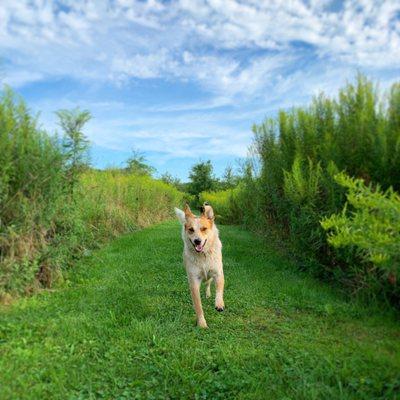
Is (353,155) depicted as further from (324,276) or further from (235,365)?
(235,365)

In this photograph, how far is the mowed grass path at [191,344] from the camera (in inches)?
151

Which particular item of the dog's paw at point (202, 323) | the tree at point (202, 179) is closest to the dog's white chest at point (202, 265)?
the dog's paw at point (202, 323)

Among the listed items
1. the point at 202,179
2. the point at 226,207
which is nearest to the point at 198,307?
the point at 226,207

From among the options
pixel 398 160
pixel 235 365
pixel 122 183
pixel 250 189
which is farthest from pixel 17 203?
pixel 122 183

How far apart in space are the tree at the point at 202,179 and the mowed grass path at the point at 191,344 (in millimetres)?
25484

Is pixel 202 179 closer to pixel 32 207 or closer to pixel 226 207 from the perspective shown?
pixel 226 207

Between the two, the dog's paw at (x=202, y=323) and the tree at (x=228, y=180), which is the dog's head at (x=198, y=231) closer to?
the dog's paw at (x=202, y=323)

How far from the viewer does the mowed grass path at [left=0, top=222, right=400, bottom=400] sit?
12.6 ft

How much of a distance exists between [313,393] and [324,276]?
13.7 feet

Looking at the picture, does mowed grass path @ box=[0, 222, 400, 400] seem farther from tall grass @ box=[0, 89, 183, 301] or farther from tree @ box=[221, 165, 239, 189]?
tree @ box=[221, 165, 239, 189]

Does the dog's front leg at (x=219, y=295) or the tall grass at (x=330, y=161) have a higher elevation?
the tall grass at (x=330, y=161)

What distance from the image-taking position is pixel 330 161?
6891mm

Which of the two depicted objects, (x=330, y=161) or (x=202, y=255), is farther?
(x=330, y=161)

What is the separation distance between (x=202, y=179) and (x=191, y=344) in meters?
28.5
